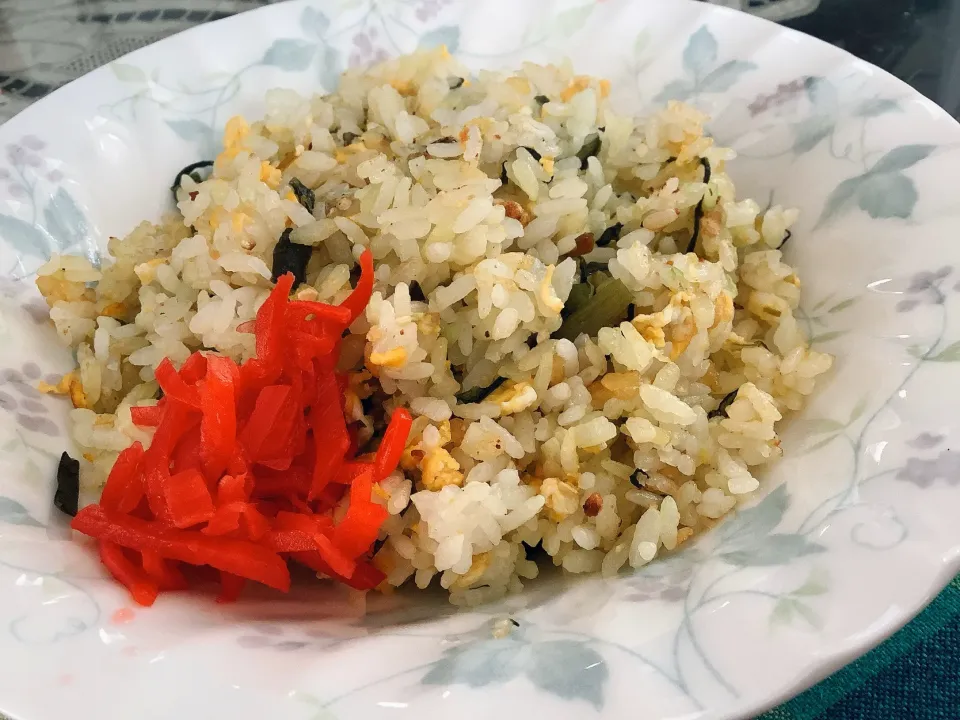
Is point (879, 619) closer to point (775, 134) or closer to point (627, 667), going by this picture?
point (627, 667)

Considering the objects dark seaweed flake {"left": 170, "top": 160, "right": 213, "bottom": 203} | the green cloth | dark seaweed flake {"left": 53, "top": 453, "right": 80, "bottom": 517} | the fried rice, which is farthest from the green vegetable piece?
dark seaweed flake {"left": 170, "top": 160, "right": 213, "bottom": 203}

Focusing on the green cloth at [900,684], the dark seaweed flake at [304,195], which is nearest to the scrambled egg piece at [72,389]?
the dark seaweed flake at [304,195]

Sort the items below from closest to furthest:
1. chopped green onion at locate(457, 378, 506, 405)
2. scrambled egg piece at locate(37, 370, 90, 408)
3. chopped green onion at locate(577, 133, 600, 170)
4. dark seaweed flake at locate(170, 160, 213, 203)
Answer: chopped green onion at locate(457, 378, 506, 405), scrambled egg piece at locate(37, 370, 90, 408), chopped green onion at locate(577, 133, 600, 170), dark seaweed flake at locate(170, 160, 213, 203)

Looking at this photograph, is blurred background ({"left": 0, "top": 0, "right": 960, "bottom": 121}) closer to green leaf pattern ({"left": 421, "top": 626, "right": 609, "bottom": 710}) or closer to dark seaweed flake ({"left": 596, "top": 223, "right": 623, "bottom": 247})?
dark seaweed flake ({"left": 596, "top": 223, "right": 623, "bottom": 247})

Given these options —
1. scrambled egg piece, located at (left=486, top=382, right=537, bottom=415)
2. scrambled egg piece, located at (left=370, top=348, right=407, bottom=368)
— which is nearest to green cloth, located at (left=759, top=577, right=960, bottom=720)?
scrambled egg piece, located at (left=486, top=382, right=537, bottom=415)

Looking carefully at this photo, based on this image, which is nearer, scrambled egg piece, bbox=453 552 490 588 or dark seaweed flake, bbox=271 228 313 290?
scrambled egg piece, bbox=453 552 490 588

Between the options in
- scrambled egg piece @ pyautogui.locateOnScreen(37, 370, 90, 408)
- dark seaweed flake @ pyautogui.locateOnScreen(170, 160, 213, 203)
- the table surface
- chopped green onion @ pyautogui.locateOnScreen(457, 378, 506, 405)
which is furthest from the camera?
the table surface

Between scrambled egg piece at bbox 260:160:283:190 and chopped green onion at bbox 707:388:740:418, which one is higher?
scrambled egg piece at bbox 260:160:283:190

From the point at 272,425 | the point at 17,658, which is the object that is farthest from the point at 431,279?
the point at 17,658

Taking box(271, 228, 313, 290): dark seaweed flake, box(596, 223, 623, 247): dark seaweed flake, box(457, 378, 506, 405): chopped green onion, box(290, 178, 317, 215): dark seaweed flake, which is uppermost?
box(290, 178, 317, 215): dark seaweed flake
